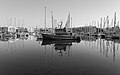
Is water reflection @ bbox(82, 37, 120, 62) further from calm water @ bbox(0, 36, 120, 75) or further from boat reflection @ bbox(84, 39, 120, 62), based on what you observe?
calm water @ bbox(0, 36, 120, 75)

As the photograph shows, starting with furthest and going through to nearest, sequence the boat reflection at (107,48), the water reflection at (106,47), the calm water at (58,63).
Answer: the water reflection at (106,47) → the boat reflection at (107,48) → the calm water at (58,63)

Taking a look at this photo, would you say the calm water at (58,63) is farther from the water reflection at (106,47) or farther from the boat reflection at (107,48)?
the water reflection at (106,47)

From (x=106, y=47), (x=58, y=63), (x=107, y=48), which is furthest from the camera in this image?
(x=106, y=47)

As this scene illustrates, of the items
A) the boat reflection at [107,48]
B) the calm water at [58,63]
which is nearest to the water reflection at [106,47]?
the boat reflection at [107,48]

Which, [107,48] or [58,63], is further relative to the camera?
[107,48]

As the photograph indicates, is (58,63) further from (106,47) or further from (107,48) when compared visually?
(106,47)

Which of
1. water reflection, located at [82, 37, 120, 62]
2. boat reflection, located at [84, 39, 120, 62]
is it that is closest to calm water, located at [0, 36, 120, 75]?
boat reflection, located at [84, 39, 120, 62]

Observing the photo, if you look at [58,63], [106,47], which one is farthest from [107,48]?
[58,63]

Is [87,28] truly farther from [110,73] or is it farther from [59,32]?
[110,73]

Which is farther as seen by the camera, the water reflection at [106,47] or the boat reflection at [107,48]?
the water reflection at [106,47]

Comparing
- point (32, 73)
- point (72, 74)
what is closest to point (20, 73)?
point (32, 73)

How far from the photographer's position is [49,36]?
4066 cm

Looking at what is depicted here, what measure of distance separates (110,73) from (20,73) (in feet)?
20.6

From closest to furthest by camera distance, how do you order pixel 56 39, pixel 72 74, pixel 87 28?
pixel 72 74 < pixel 56 39 < pixel 87 28
